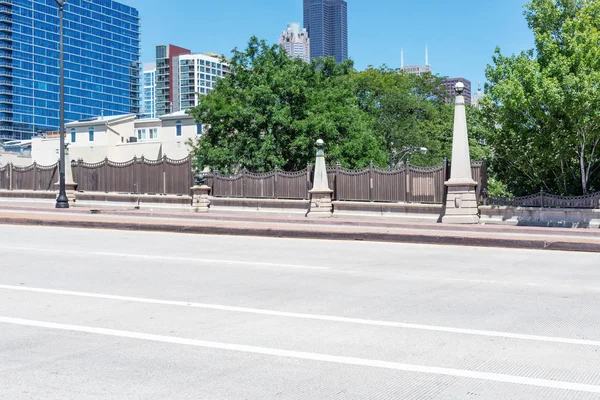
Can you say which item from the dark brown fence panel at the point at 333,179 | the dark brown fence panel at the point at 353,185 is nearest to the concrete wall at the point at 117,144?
the dark brown fence panel at the point at 333,179

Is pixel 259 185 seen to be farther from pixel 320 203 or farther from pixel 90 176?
pixel 90 176

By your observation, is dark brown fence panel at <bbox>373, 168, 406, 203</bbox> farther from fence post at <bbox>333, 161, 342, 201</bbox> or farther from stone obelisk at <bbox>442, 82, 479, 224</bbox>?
stone obelisk at <bbox>442, 82, 479, 224</bbox>

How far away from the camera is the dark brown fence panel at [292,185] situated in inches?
1183

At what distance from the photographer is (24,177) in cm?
3853

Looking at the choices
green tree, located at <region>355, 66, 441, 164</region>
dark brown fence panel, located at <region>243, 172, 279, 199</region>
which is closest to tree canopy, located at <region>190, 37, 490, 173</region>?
dark brown fence panel, located at <region>243, 172, 279, 199</region>

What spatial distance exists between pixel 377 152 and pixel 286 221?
20185 millimetres

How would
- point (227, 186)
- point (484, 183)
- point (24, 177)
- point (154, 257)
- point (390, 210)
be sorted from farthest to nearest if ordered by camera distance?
point (24, 177)
point (227, 186)
point (390, 210)
point (484, 183)
point (154, 257)

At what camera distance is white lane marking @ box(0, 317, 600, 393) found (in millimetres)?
4938

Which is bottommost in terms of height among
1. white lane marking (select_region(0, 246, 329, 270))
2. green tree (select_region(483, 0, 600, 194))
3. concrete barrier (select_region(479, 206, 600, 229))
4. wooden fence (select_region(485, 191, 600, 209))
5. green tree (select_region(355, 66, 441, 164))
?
white lane marking (select_region(0, 246, 329, 270))

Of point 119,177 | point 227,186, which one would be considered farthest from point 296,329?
point 119,177

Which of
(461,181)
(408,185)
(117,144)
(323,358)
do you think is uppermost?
(117,144)

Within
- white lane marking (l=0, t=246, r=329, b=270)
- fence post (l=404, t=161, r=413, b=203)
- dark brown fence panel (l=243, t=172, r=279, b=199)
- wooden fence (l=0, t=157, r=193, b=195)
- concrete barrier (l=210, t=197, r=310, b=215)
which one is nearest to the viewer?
white lane marking (l=0, t=246, r=329, b=270)

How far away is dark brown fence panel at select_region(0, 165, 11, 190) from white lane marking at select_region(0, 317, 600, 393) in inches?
1378

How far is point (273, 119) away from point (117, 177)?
9289 mm
